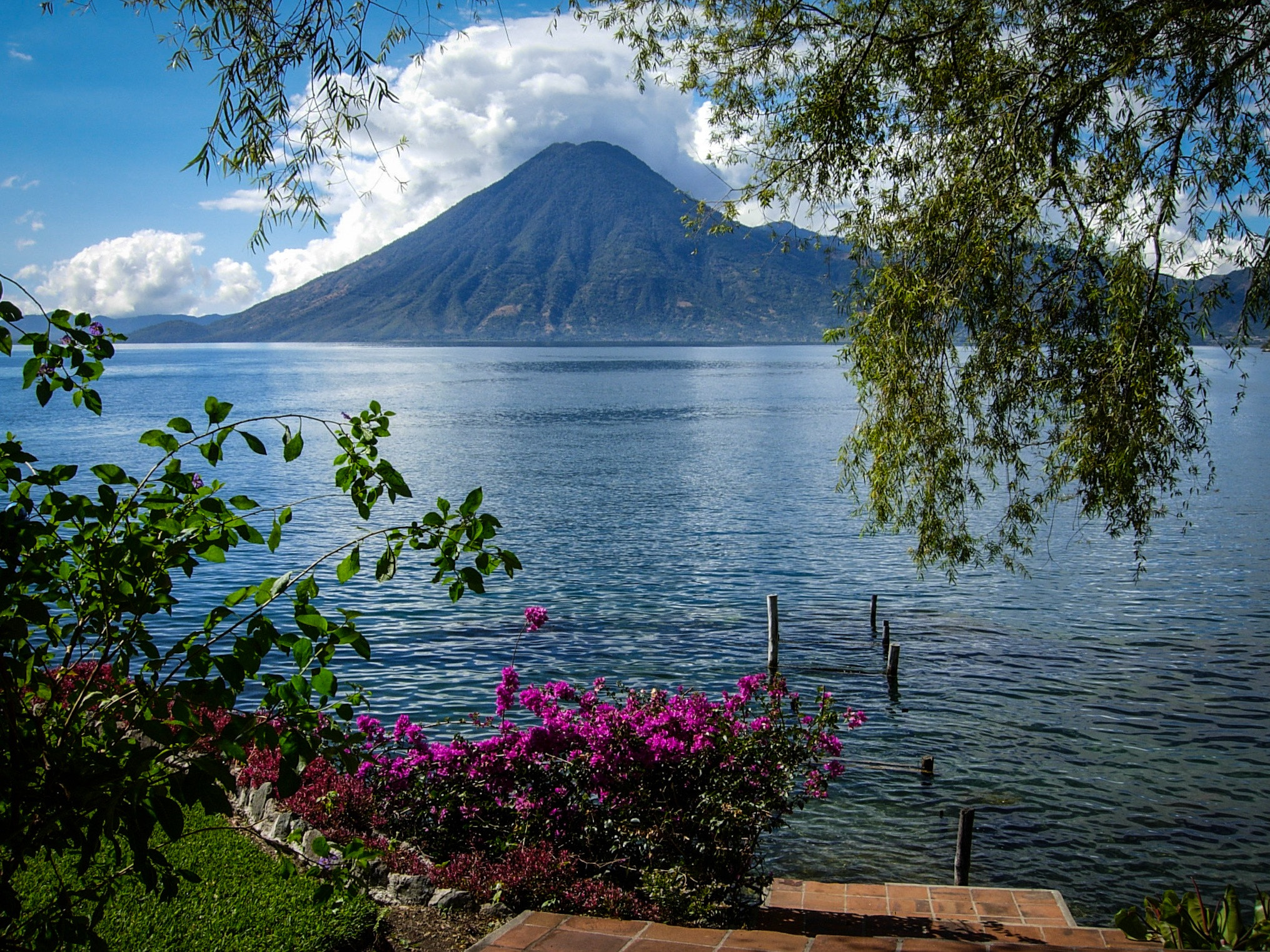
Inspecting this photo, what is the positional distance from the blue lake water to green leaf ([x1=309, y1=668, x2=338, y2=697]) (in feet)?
32.4

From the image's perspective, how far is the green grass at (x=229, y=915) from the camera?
20.7 feet

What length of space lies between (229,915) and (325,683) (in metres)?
4.21

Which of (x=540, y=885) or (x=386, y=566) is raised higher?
(x=386, y=566)

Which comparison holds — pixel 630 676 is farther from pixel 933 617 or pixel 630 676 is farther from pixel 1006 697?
pixel 933 617

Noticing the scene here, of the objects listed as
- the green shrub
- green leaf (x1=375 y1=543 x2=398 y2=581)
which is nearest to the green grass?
green leaf (x1=375 y1=543 x2=398 y2=581)

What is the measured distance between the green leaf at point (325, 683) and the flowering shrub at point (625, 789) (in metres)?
4.79

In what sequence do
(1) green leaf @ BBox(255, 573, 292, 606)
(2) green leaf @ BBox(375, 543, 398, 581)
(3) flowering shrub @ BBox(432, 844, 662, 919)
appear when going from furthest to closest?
(3) flowering shrub @ BBox(432, 844, 662, 919) → (2) green leaf @ BBox(375, 543, 398, 581) → (1) green leaf @ BBox(255, 573, 292, 606)

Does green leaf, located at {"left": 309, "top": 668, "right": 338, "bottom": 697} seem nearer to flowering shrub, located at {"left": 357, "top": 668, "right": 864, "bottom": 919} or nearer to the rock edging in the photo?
the rock edging

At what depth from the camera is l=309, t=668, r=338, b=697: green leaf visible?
3496 millimetres

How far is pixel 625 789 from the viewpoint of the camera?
28.0ft

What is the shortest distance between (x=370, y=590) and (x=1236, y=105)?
75.6 ft

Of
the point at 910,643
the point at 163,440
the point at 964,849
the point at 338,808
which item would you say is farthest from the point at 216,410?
the point at 910,643

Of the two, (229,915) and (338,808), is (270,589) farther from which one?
(338,808)

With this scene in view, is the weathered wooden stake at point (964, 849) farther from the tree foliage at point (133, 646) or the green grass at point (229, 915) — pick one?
the tree foliage at point (133, 646)
